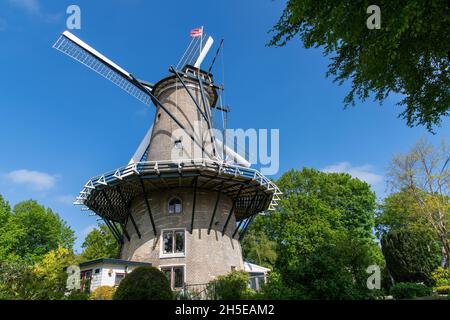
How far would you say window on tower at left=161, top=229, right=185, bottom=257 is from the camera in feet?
62.0

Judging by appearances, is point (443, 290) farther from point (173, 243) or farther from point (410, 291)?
point (173, 243)

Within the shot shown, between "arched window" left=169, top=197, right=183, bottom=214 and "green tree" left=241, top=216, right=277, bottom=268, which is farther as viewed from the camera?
"green tree" left=241, top=216, right=277, bottom=268

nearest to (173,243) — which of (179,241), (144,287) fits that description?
(179,241)

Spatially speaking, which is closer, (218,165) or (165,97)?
(218,165)

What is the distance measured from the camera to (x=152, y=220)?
63.3 ft

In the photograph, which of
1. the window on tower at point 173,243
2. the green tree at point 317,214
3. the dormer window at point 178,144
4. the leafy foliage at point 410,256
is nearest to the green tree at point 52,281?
the window on tower at point 173,243

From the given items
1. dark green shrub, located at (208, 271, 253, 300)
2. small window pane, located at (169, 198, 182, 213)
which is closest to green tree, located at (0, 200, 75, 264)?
small window pane, located at (169, 198, 182, 213)

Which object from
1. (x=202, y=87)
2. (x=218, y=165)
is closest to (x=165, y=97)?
(x=202, y=87)

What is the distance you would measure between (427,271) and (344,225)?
1187cm

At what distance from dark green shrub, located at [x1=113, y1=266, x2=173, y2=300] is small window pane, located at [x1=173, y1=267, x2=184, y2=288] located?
20.3ft

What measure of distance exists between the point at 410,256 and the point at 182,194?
18.9 m

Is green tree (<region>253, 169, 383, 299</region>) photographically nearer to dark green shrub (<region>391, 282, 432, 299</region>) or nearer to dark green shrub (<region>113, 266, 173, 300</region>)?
dark green shrub (<region>391, 282, 432, 299</region>)

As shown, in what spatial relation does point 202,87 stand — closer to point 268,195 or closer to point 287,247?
point 268,195

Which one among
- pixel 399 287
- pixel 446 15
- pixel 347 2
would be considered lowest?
pixel 399 287
